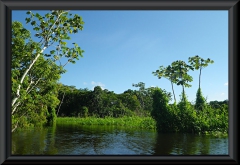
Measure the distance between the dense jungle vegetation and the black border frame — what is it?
111 cm

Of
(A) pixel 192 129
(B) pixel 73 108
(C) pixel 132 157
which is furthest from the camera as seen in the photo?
(B) pixel 73 108

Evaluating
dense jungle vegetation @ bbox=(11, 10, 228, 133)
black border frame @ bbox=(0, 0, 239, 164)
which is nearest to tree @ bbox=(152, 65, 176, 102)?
dense jungle vegetation @ bbox=(11, 10, 228, 133)

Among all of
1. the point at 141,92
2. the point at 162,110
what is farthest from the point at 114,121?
the point at 162,110

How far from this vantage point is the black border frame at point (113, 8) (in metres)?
1.70

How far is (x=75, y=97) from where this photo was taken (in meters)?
14.3

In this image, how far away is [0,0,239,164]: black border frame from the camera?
5.57ft

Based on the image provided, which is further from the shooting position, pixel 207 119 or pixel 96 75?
pixel 96 75

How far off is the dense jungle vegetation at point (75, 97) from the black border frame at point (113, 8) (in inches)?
43.8

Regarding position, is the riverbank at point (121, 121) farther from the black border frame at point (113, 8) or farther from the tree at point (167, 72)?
the black border frame at point (113, 8)

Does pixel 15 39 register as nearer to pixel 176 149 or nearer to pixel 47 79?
pixel 47 79

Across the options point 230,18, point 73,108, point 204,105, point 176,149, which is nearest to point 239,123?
point 230,18

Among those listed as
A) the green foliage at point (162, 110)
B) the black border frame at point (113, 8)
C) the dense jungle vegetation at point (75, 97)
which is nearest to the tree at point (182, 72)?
the dense jungle vegetation at point (75, 97)

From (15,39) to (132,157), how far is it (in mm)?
3611

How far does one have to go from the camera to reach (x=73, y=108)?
14.3 meters
